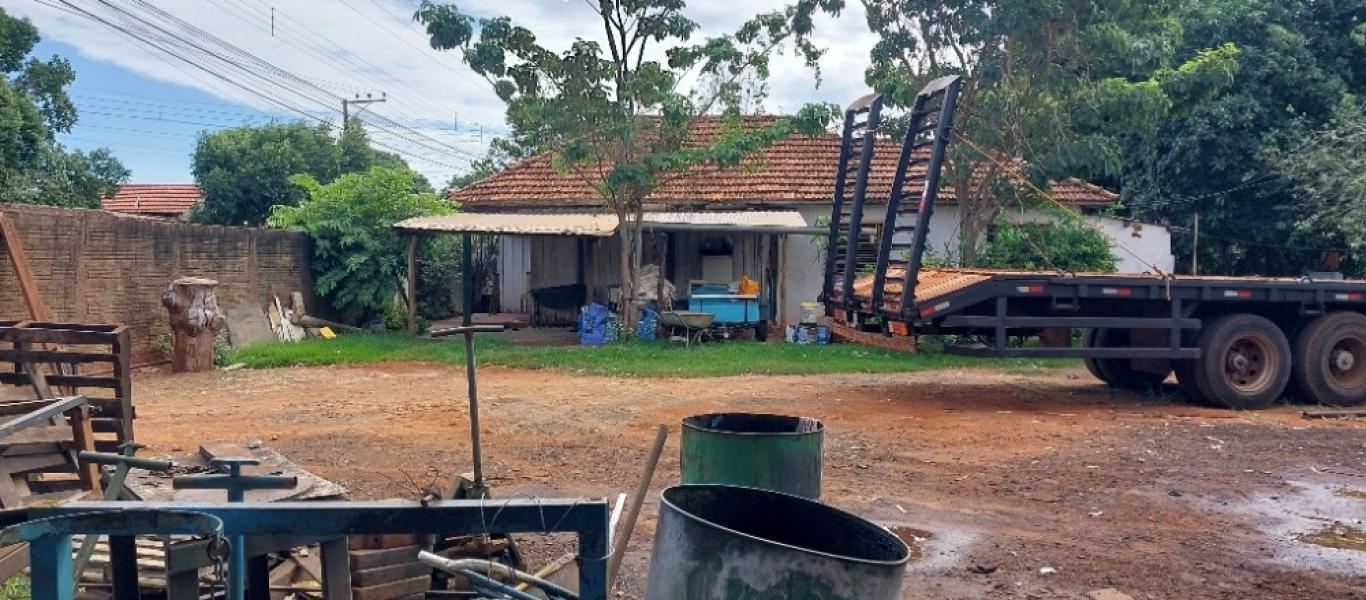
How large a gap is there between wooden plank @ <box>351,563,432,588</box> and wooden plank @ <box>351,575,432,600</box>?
2 centimetres

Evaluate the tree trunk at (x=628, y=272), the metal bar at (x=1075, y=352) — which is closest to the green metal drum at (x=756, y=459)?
the metal bar at (x=1075, y=352)

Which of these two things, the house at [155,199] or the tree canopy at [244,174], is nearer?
the tree canopy at [244,174]

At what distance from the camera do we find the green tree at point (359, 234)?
17750mm

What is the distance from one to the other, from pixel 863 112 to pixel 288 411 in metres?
6.53

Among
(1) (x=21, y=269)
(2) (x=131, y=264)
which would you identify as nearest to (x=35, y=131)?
(2) (x=131, y=264)

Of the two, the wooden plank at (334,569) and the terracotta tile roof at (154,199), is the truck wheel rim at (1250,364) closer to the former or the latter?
the wooden plank at (334,569)

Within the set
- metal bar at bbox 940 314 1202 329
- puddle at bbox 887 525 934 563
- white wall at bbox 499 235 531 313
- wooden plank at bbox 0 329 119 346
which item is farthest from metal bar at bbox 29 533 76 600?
white wall at bbox 499 235 531 313

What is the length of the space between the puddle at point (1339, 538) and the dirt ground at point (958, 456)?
0.04m

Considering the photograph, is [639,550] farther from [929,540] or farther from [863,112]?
[863,112]

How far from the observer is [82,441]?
499cm

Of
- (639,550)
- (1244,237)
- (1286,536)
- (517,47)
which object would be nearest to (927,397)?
Answer: (1286,536)

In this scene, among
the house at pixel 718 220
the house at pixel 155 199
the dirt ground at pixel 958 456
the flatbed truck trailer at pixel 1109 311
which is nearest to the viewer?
the dirt ground at pixel 958 456

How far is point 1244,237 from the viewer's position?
2139 cm

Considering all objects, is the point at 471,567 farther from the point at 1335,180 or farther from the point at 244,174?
the point at 244,174
